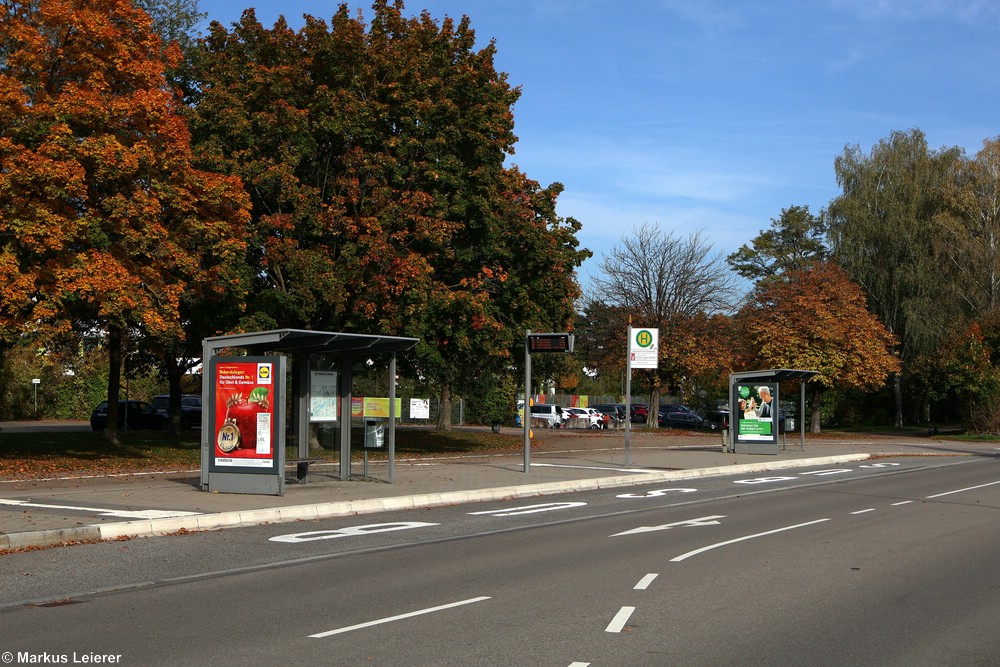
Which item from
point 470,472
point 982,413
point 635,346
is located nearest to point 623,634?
point 470,472

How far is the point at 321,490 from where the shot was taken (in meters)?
17.2

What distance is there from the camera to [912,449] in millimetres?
38281

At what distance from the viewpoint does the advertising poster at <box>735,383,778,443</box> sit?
31453 mm

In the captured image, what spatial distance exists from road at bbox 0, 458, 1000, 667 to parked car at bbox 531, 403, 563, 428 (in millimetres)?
43271

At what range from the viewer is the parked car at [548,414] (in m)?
58.4

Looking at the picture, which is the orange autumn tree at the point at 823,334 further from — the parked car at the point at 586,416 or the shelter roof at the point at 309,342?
the shelter roof at the point at 309,342

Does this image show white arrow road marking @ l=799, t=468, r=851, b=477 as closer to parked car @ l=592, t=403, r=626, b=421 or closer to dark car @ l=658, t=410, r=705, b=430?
dark car @ l=658, t=410, r=705, b=430

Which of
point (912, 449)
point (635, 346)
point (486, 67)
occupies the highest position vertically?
point (486, 67)

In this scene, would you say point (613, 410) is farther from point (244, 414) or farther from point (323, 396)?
point (244, 414)

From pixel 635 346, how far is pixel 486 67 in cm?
997

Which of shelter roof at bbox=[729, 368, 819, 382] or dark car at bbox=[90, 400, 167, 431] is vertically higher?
shelter roof at bbox=[729, 368, 819, 382]

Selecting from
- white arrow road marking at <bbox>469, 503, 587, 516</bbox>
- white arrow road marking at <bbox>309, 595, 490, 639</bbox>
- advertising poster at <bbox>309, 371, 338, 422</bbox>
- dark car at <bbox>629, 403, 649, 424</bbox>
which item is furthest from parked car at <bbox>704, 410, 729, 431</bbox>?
white arrow road marking at <bbox>309, 595, 490, 639</bbox>

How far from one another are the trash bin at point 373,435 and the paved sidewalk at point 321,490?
700mm

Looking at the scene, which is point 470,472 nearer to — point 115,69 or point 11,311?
point 11,311
